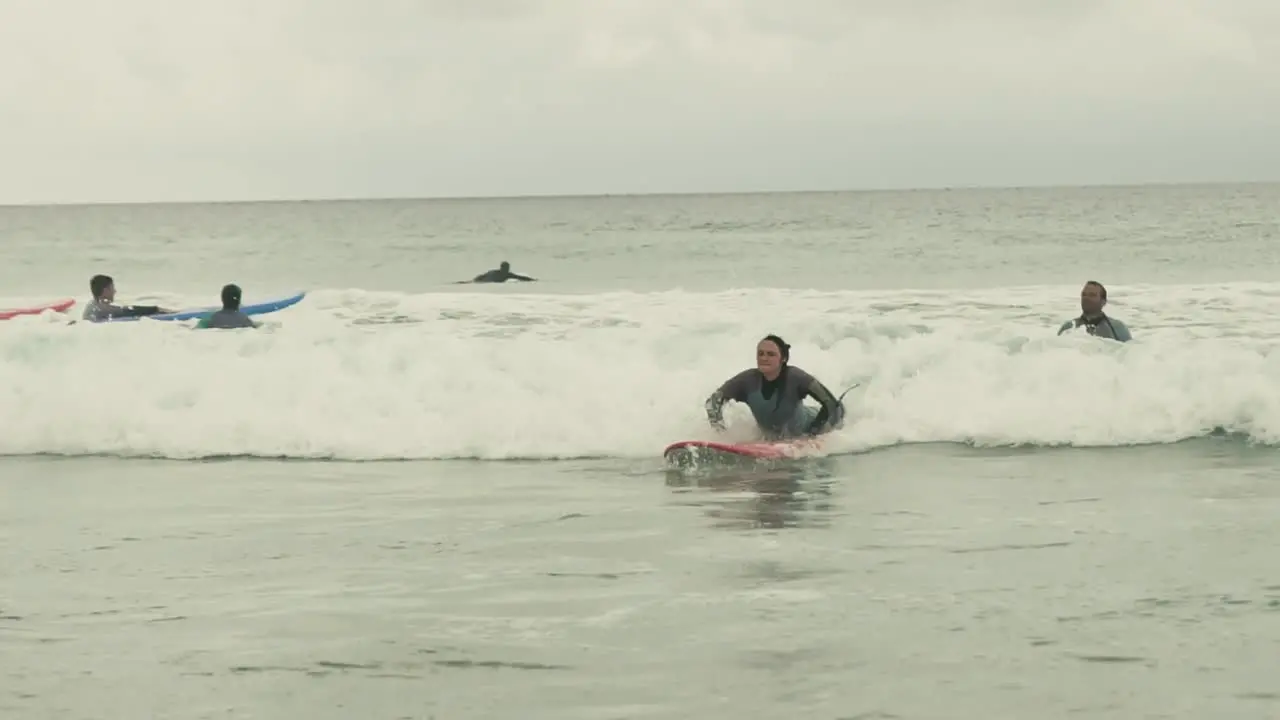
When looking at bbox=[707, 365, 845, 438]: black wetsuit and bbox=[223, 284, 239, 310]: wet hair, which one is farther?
bbox=[223, 284, 239, 310]: wet hair

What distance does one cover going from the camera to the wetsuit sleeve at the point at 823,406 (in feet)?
44.0

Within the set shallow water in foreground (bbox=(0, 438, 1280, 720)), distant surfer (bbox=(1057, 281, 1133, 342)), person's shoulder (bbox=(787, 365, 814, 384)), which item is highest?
distant surfer (bbox=(1057, 281, 1133, 342))

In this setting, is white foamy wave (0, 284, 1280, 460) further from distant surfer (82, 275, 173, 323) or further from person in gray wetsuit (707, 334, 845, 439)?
distant surfer (82, 275, 173, 323)

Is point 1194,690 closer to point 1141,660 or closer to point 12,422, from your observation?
point 1141,660

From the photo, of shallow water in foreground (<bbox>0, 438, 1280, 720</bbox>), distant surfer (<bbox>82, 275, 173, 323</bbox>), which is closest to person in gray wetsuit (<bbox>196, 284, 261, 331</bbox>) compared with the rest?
distant surfer (<bbox>82, 275, 173, 323</bbox>)

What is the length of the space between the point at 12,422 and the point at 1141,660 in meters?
12.1

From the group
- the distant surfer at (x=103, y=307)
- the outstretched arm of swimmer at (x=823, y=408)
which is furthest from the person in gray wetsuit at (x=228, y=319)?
the outstretched arm of swimmer at (x=823, y=408)

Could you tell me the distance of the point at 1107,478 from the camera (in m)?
12.1

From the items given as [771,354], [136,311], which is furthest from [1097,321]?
[136,311]

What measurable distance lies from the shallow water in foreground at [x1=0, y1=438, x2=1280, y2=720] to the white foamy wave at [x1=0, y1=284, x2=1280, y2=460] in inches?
87.8

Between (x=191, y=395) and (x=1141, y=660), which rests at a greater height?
(x=191, y=395)

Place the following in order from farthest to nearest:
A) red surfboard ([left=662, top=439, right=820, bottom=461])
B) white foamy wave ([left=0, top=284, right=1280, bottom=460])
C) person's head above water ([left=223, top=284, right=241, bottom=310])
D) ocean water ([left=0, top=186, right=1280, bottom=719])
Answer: person's head above water ([left=223, top=284, right=241, bottom=310])
white foamy wave ([left=0, top=284, right=1280, bottom=460])
red surfboard ([left=662, top=439, right=820, bottom=461])
ocean water ([left=0, top=186, right=1280, bottom=719])

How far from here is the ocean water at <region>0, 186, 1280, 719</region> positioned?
21.2ft

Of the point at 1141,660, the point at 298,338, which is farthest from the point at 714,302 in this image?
the point at 1141,660
